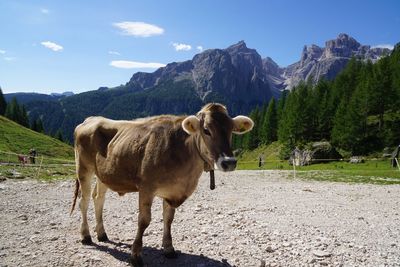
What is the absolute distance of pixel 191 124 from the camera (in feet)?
22.5

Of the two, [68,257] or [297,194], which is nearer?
[68,257]

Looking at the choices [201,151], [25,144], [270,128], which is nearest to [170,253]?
[201,151]

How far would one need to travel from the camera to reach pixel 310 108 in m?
85.7

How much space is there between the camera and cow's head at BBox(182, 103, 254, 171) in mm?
6375

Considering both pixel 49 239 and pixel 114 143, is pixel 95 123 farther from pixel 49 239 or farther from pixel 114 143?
pixel 49 239

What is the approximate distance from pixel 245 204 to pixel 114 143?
7.37 m

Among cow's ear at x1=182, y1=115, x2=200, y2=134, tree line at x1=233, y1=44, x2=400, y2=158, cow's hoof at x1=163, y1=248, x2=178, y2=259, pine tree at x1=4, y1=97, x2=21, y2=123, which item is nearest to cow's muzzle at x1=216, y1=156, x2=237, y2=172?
cow's ear at x1=182, y1=115, x2=200, y2=134

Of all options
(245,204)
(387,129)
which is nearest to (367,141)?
(387,129)

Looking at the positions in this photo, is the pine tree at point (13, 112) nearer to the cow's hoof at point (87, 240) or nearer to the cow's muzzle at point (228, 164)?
the cow's hoof at point (87, 240)

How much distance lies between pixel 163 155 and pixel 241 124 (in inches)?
65.9

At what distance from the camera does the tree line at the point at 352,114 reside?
68188mm

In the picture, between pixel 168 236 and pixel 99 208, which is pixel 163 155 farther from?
pixel 99 208

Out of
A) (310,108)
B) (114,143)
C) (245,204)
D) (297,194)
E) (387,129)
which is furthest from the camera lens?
(310,108)

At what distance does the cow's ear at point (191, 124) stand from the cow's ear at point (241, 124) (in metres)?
0.73
